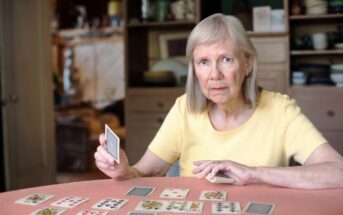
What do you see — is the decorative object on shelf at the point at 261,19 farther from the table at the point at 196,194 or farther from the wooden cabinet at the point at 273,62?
the table at the point at 196,194

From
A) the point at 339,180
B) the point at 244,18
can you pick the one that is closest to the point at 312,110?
the point at 244,18

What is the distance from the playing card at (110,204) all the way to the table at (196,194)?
17 mm

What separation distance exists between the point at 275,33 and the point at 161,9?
0.94 metres

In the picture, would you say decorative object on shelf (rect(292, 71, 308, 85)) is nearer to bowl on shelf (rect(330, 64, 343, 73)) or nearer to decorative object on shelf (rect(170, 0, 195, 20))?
bowl on shelf (rect(330, 64, 343, 73))

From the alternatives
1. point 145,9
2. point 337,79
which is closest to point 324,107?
point 337,79

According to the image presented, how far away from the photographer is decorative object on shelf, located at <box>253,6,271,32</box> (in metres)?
3.60

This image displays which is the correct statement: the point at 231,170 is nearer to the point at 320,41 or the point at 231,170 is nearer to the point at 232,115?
the point at 232,115

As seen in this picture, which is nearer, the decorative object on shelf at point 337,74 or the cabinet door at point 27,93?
the decorative object on shelf at point 337,74

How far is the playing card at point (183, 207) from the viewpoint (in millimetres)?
1355

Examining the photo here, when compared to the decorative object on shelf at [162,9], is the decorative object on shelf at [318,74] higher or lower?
lower

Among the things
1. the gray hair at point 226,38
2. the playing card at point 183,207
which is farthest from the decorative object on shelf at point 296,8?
the playing card at point 183,207

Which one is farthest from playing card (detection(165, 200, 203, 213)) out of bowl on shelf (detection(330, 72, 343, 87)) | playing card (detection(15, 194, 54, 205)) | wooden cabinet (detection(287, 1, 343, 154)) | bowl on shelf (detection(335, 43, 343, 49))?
bowl on shelf (detection(335, 43, 343, 49))

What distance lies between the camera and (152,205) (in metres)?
1.41

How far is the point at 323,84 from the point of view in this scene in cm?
354
